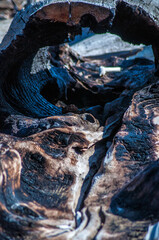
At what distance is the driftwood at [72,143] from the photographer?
3.33ft

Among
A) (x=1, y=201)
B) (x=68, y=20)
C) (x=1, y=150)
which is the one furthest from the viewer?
(x=68, y=20)

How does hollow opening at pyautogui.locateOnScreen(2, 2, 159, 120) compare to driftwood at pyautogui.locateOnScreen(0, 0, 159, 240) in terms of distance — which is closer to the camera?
driftwood at pyautogui.locateOnScreen(0, 0, 159, 240)

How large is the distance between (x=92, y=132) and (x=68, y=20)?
93cm

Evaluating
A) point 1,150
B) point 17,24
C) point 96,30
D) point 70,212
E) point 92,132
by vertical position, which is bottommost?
point 70,212

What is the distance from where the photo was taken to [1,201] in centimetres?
103

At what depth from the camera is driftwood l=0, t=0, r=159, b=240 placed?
1.01 metres

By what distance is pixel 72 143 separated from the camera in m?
1.61

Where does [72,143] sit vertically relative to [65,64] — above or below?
below

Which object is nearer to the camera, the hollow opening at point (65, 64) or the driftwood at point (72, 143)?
the driftwood at point (72, 143)

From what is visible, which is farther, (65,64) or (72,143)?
(65,64)

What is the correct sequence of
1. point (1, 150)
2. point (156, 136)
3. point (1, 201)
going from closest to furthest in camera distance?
point (1, 201), point (1, 150), point (156, 136)

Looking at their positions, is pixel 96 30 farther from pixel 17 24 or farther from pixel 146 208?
pixel 146 208

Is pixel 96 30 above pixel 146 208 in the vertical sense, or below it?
above

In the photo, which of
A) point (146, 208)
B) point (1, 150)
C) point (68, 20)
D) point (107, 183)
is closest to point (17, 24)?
point (68, 20)
